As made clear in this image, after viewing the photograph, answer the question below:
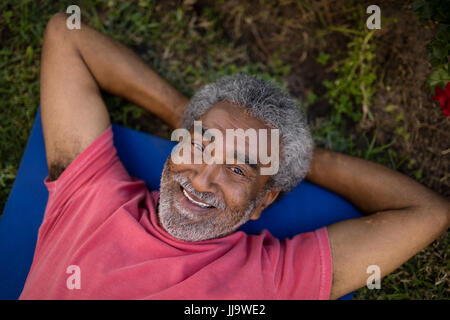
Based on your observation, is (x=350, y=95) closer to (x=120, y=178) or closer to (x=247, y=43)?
(x=247, y=43)

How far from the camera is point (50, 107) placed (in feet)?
8.74

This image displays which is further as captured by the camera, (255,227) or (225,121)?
(255,227)

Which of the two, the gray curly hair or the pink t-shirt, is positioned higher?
the gray curly hair

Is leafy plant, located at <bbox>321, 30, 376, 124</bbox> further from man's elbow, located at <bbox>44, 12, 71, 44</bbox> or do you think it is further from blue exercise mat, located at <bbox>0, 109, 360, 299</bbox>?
man's elbow, located at <bbox>44, 12, 71, 44</bbox>

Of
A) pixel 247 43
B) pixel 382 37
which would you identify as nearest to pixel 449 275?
pixel 382 37

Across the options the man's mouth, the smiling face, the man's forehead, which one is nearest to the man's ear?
the smiling face

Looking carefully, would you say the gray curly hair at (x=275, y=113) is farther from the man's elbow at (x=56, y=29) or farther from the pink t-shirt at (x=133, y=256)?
the man's elbow at (x=56, y=29)

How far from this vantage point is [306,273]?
2.44 meters

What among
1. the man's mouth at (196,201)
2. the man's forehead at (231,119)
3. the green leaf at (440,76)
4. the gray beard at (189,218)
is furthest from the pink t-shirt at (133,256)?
the green leaf at (440,76)

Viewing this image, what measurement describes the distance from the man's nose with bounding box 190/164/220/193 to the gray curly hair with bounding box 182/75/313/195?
1.48ft

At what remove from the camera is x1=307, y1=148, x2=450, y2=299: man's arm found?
2.50 m

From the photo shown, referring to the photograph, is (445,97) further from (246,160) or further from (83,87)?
(83,87)
